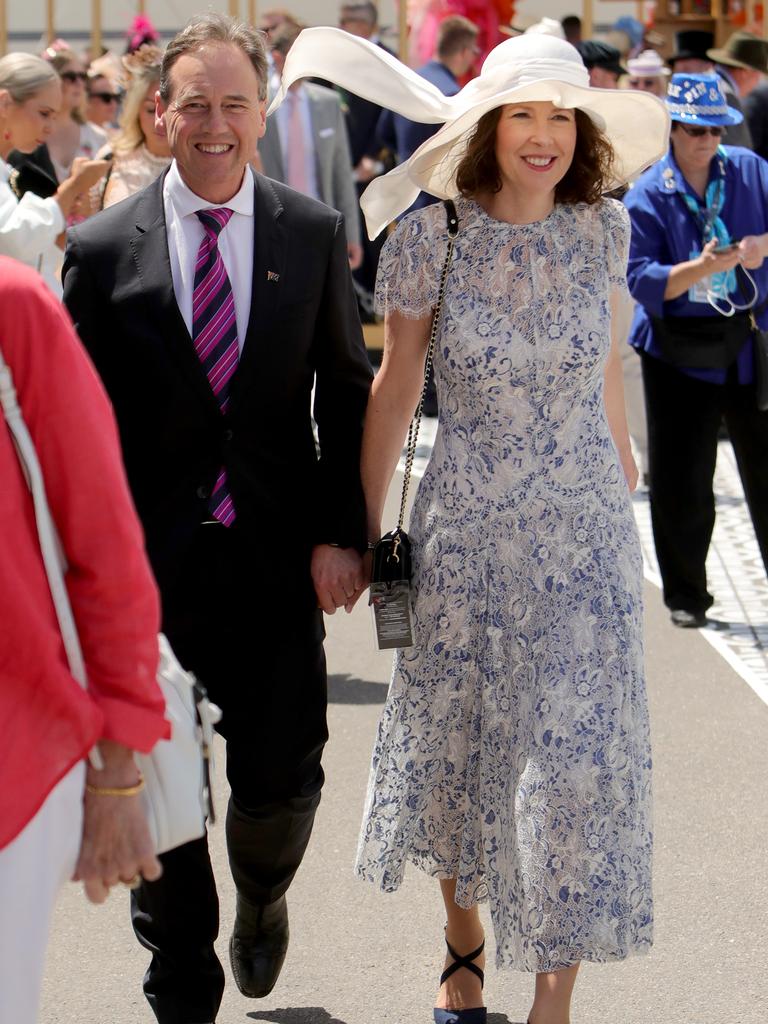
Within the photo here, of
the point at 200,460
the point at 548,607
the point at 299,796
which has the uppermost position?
the point at 200,460

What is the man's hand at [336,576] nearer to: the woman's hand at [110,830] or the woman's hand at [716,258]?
the woman's hand at [110,830]

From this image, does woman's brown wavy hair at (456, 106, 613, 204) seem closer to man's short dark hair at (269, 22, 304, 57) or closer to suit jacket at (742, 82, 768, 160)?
suit jacket at (742, 82, 768, 160)

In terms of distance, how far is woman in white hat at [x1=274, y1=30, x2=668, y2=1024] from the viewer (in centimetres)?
374

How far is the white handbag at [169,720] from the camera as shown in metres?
2.37

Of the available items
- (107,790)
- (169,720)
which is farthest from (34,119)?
(107,790)

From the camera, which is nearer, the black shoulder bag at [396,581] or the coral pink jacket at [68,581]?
the coral pink jacket at [68,581]

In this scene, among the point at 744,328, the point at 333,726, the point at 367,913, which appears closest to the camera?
the point at 367,913

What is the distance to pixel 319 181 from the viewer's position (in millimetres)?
11703

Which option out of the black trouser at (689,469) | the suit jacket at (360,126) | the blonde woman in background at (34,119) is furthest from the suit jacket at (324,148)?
the black trouser at (689,469)

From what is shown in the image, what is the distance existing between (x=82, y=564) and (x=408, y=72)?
1921 mm

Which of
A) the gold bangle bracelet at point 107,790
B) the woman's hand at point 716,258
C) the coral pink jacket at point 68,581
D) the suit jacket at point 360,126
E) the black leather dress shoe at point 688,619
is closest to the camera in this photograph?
the coral pink jacket at point 68,581

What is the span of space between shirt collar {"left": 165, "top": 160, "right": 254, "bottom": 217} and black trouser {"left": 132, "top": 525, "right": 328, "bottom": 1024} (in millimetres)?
653

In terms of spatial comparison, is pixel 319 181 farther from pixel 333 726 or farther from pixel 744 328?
pixel 333 726

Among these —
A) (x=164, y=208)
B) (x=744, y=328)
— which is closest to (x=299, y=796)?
(x=164, y=208)
